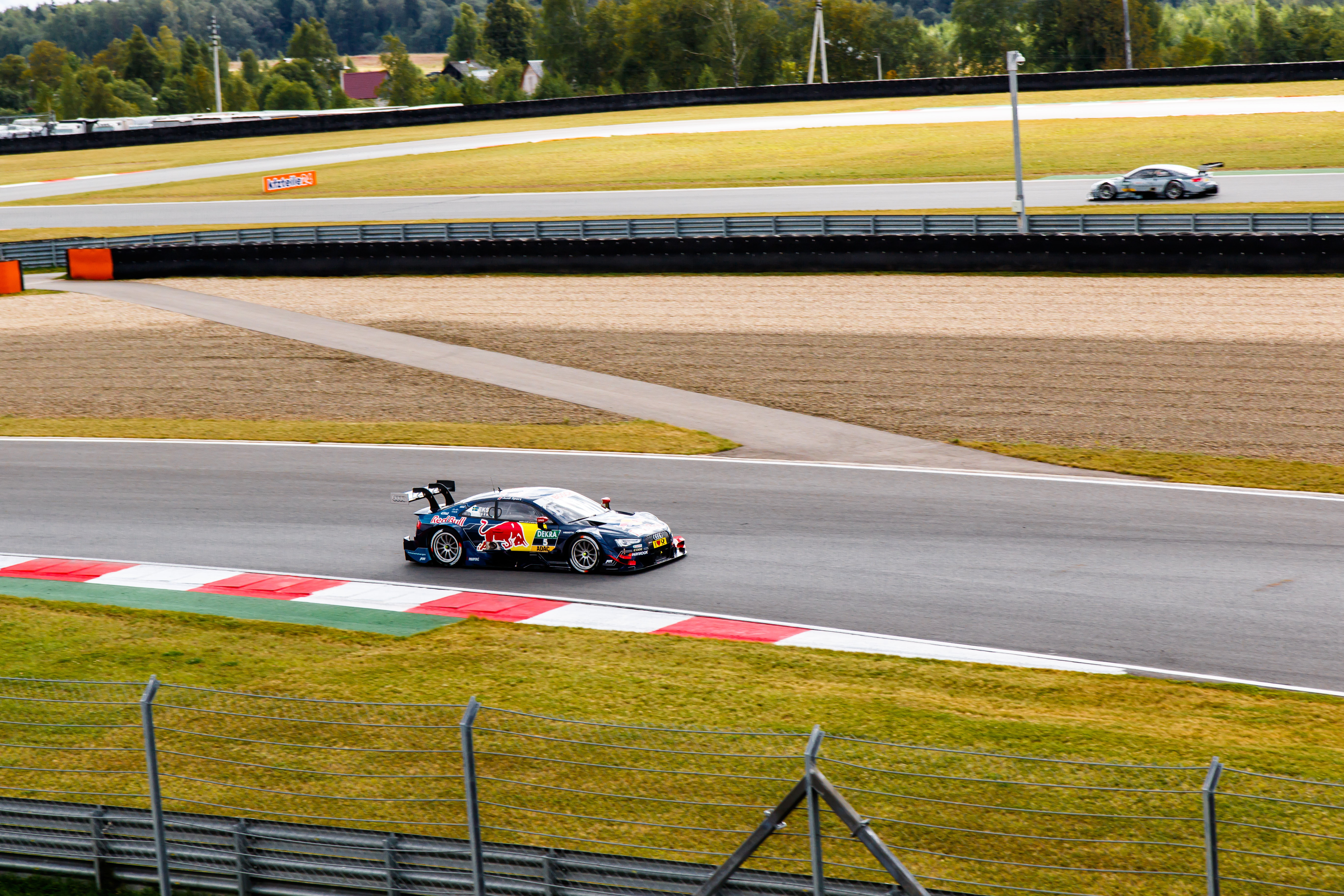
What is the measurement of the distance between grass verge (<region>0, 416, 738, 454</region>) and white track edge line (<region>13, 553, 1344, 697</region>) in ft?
21.2

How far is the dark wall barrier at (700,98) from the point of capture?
62.3m

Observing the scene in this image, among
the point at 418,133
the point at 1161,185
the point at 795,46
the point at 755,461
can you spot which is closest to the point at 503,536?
the point at 755,461

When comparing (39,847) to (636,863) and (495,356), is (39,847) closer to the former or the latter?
(636,863)

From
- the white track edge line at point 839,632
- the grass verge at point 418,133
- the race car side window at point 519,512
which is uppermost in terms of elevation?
the grass verge at point 418,133

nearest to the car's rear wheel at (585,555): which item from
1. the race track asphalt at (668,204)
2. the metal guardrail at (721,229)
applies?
the metal guardrail at (721,229)

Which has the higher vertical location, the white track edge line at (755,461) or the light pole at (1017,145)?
the light pole at (1017,145)

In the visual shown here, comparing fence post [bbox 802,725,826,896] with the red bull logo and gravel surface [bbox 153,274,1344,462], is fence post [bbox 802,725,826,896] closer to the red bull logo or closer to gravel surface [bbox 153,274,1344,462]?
the red bull logo

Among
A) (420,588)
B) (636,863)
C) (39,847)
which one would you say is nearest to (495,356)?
(420,588)

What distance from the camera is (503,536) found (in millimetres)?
16812

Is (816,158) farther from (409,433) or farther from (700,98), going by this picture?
(409,433)

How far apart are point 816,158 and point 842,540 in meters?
43.1

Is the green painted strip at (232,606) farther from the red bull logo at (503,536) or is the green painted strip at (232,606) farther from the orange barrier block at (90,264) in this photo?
the orange barrier block at (90,264)

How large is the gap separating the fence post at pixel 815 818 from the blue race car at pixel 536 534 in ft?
31.4

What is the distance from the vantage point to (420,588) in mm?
16234
